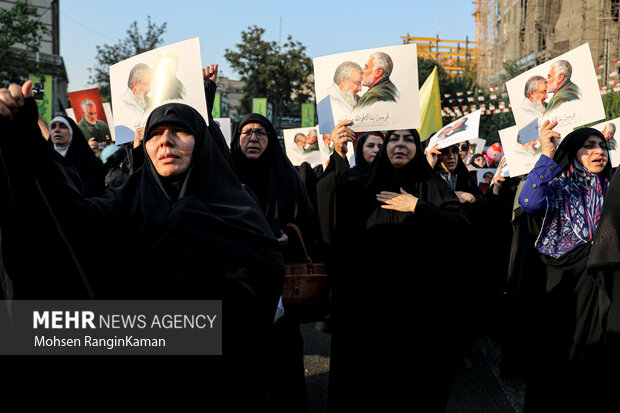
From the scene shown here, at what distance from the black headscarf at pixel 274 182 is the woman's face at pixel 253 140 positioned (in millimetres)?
29

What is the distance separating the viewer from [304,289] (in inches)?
127

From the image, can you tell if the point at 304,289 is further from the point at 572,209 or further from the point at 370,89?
the point at 572,209

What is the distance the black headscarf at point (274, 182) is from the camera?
3.82m

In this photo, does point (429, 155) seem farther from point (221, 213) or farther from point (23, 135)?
point (23, 135)

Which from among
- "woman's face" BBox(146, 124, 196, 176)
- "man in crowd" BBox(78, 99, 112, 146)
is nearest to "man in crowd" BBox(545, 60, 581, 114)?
"woman's face" BBox(146, 124, 196, 176)

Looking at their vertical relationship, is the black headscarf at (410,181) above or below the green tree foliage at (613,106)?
below

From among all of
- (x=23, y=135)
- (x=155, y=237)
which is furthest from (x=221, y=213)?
(x=23, y=135)

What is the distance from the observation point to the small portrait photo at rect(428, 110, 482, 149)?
4.64 m

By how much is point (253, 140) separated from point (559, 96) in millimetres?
2293

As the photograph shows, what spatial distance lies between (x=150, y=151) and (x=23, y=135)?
0.55 meters

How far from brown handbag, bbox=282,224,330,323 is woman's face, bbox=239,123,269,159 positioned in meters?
1.00

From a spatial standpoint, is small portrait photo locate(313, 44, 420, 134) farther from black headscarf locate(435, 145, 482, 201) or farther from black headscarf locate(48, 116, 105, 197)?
black headscarf locate(48, 116, 105, 197)

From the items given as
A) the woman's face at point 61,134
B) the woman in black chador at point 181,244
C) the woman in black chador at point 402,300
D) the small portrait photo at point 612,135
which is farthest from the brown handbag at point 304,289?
the small portrait photo at point 612,135

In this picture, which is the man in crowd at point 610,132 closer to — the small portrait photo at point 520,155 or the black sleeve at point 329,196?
the small portrait photo at point 520,155
